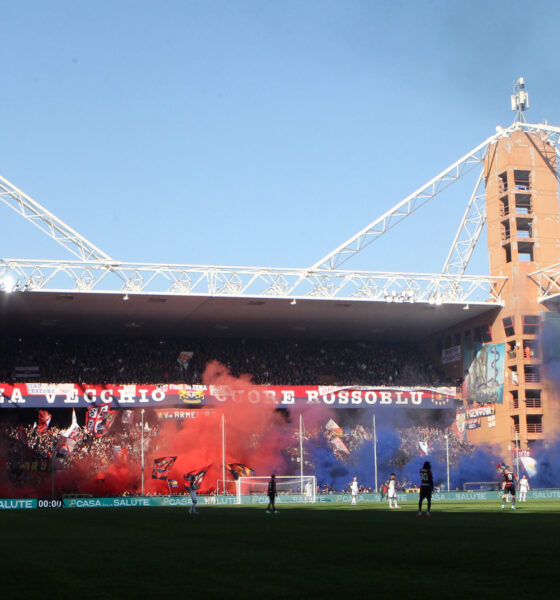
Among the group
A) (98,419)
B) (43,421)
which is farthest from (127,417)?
(43,421)

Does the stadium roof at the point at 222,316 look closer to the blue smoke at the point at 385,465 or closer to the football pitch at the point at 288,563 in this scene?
the blue smoke at the point at 385,465

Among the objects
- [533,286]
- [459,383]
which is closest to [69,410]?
[459,383]

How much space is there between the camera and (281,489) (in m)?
65.2

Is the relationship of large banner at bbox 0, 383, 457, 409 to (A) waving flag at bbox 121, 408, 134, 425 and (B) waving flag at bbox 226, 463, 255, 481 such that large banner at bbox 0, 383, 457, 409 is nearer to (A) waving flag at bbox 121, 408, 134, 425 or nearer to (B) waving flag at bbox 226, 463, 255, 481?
(A) waving flag at bbox 121, 408, 134, 425

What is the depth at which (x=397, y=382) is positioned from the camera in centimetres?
8006

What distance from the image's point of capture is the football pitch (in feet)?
34.5

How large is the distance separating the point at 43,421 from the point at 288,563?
5753 cm

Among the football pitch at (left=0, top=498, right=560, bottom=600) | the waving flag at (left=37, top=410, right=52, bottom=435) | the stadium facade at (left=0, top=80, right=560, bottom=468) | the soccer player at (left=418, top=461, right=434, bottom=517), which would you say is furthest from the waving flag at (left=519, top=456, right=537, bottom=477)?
the football pitch at (left=0, top=498, right=560, bottom=600)

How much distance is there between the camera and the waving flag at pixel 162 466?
219ft

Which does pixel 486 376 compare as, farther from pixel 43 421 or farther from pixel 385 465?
pixel 43 421

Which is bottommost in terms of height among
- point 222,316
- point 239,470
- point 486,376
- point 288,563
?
point 239,470

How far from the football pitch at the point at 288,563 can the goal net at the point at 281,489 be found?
3744cm

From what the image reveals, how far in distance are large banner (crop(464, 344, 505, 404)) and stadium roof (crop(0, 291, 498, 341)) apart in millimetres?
3522

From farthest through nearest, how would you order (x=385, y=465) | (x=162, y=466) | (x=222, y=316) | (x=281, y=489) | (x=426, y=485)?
(x=222, y=316) < (x=385, y=465) < (x=162, y=466) < (x=281, y=489) < (x=426, y=485)
